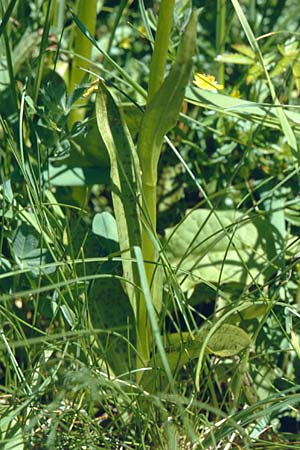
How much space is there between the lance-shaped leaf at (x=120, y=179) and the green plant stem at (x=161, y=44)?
3.4 inches

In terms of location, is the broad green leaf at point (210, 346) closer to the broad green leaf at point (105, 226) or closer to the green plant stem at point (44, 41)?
the broad green leaf at point (105, 226)

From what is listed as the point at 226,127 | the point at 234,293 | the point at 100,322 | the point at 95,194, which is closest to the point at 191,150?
the point at 226,127

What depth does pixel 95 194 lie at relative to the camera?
62.3 inches

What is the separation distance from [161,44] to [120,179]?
217 mm

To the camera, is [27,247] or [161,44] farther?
[27,247]

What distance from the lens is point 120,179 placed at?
118cm

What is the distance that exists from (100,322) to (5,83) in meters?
0.49

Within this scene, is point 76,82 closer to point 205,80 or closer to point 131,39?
point 205,80

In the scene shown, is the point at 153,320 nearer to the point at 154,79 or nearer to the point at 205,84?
A: the point at 154,79

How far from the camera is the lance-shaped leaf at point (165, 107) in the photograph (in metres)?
0.93

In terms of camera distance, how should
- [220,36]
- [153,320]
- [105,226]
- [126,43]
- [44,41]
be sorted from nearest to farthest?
[153,320] → [44,41] → [105,226] → [220,36] → [126,43]

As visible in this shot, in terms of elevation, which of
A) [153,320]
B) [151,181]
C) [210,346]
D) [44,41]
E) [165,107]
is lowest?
[210,346]

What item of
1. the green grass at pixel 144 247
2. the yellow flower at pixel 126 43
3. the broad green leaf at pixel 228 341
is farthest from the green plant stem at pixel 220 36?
the broad green leaf at pixel 228 341

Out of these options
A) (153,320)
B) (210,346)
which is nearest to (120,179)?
(210,346)
